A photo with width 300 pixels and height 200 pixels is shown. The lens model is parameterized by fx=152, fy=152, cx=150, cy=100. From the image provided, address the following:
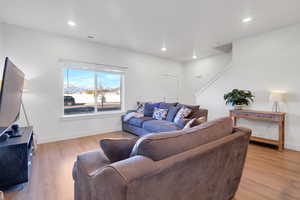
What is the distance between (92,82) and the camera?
436 centimetres

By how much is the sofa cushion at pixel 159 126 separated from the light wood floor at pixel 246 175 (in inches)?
49.5

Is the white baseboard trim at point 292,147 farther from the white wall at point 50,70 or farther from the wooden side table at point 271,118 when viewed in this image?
the white wall at point 50,70

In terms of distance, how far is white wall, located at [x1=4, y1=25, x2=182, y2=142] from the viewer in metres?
3.27

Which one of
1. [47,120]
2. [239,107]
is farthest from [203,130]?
[47,120]

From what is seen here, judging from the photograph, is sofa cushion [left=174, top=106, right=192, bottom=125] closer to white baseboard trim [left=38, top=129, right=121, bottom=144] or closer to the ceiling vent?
white baseboard trim [left=38, top=129, right=121, bottom=144]

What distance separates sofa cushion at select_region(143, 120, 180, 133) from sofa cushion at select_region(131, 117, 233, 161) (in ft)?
6.21

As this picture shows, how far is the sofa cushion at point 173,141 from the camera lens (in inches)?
35.8

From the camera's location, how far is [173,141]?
1.01 meters

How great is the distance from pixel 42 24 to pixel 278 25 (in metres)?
4.87

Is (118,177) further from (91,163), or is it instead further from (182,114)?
(182,114)

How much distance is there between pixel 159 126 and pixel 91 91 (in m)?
2.27

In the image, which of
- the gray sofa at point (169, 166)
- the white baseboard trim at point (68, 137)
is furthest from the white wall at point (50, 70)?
the gray sofa at point (169, 166)

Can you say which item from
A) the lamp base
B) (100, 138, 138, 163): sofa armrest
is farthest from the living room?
(100, 138, 138, 163): sofa armrest

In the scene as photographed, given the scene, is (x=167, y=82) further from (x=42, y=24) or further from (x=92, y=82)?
(x=42, y=24)
